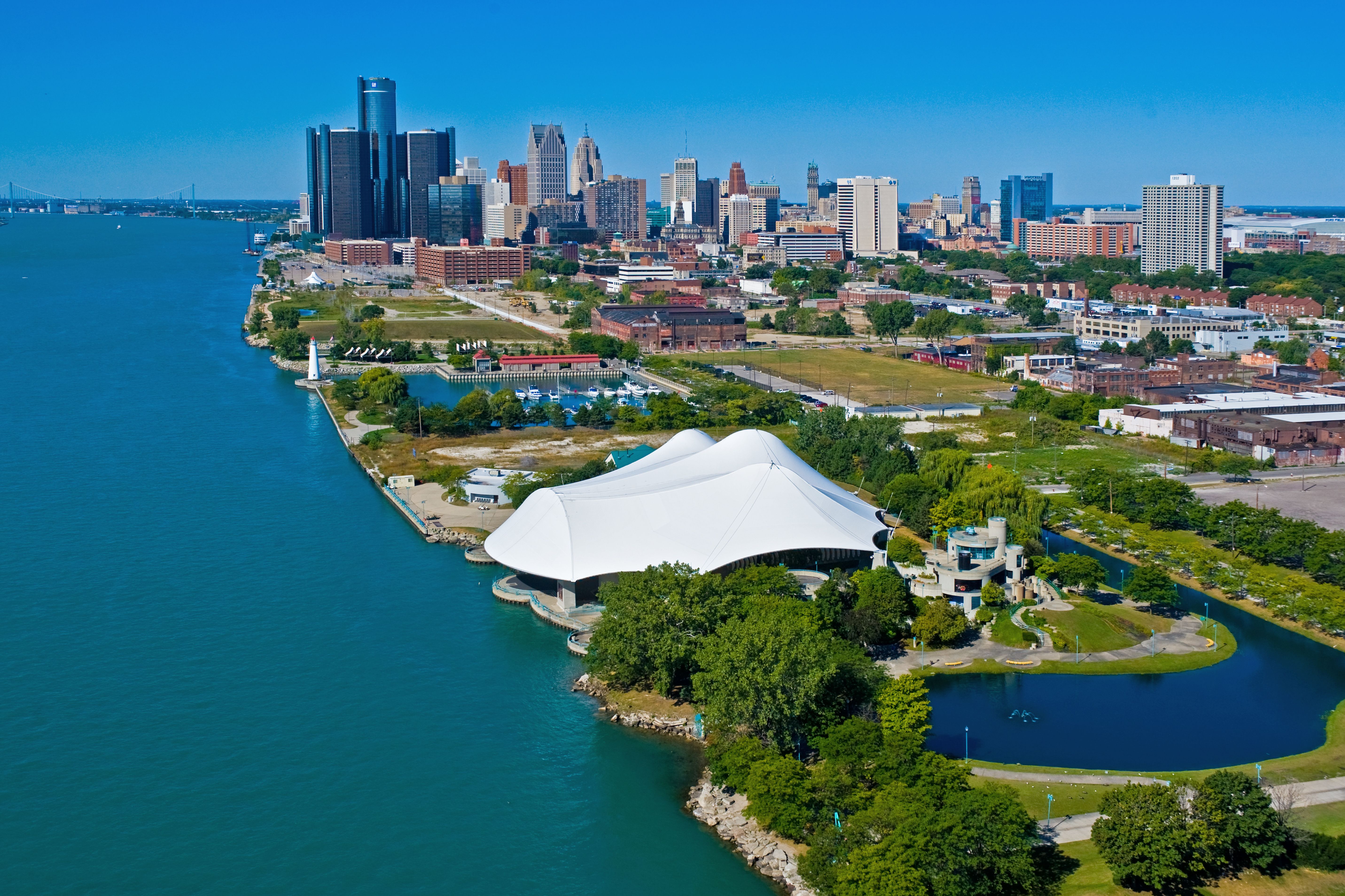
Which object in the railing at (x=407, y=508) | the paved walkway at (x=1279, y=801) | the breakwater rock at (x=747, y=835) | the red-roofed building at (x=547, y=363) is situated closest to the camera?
the breakwater rock at (x=747, y=835)

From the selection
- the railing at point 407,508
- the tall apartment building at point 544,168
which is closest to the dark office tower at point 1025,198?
the tall apartment building at point 544,168

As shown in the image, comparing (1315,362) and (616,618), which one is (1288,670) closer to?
(616,618)

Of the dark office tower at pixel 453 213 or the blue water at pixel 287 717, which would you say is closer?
the blue water at pixel 287 717

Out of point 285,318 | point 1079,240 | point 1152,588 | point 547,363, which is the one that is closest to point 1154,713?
point 1152,588

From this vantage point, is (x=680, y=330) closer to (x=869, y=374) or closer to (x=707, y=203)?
(x=869, y=374)

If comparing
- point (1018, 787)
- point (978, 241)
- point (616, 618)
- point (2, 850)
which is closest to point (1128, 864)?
point (1018, 787)

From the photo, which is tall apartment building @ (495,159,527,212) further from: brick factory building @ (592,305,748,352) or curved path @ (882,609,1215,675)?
curved path @ (882,609,1215,675)

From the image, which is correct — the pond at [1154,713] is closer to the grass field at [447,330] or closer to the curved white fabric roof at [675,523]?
the curved white fabric roof at [675,523]
